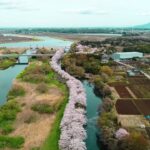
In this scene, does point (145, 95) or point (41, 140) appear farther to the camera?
point (145, 95)

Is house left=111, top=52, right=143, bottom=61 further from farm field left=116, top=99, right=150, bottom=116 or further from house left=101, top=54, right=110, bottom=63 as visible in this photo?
farm field left=116, top=99, right=150, bottom=116

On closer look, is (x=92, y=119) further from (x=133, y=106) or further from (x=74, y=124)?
(x=133, y=106)

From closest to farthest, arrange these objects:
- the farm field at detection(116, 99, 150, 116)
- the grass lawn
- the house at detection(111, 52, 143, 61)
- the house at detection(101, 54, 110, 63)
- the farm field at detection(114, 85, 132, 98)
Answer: the grass lawn
the farm field at detection(116, 99, 150, 116)
the farm field at detection(114, 85, 132, 98)
the house at detection(101, 54, 110, 63)
the house at detection(111, 52, 143, 61)

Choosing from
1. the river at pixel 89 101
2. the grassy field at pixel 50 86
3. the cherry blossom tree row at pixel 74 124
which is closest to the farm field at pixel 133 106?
the river at pixel 89 101

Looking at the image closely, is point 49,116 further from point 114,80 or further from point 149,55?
point 149,55

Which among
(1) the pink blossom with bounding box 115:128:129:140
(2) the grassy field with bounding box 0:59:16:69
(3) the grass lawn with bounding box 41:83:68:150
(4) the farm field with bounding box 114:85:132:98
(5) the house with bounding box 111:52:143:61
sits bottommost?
(2) the grassy field with bounding box 0:59:16:69

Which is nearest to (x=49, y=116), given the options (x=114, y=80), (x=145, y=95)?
(x=145, y=95)

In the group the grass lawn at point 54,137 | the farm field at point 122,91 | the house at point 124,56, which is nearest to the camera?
the grass lawn at point 54,137

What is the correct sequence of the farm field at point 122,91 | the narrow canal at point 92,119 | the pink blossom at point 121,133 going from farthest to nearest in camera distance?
the farm field at point 122,91 < the narrow canal at point 92,119 < the pink blossom at point 121,133

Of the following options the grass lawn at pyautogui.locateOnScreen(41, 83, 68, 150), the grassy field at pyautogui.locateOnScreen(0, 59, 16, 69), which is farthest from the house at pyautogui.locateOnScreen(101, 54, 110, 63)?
the grass lawn at pyautogui.locateOnScreen(41, 83, 68, 150)

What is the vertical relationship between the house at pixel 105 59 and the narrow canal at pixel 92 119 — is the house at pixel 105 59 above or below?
below

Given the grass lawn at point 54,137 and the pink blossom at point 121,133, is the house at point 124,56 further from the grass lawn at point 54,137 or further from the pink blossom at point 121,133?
the pink blossom at point 121,133
